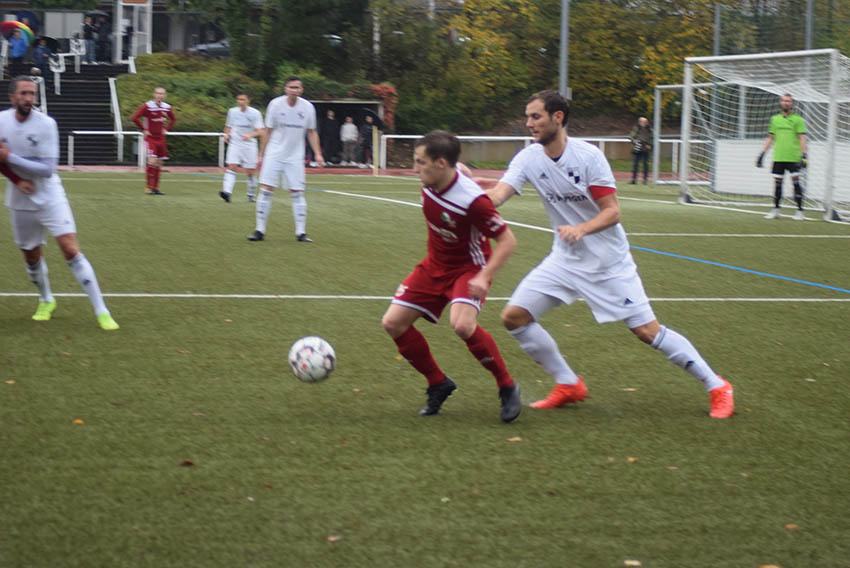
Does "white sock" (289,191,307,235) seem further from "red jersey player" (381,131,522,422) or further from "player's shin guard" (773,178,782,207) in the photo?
"player's shin guard" (773,178,782,207)

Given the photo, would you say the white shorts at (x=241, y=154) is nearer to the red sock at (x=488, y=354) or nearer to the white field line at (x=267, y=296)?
the white field line at (x=267, y=296)

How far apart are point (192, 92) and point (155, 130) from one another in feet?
53.7

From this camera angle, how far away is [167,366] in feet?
22.9

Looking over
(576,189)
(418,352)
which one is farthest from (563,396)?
(576,189)

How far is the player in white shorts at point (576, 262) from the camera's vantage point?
5.86 metres

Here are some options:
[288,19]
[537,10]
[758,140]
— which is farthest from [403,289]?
[537,10]

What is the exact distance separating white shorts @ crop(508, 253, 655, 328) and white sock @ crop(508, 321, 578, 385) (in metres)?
0.10

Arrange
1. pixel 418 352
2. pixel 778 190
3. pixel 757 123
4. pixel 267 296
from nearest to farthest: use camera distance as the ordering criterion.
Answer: pixel 418 352
pixel 267 296
pixel 778 190
pixel 757 123

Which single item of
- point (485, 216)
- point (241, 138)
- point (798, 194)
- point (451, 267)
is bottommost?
point (451, 267)

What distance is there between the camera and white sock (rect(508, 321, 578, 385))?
19.8ft

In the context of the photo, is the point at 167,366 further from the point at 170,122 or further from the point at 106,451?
the point at 170,122

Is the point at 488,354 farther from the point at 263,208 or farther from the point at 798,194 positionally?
the point at 798,194

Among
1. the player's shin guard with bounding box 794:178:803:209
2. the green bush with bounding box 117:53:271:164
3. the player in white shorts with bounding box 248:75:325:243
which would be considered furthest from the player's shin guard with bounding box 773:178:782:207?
the green bush with bounding box 117:53:271:164

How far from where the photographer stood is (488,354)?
580 cm
